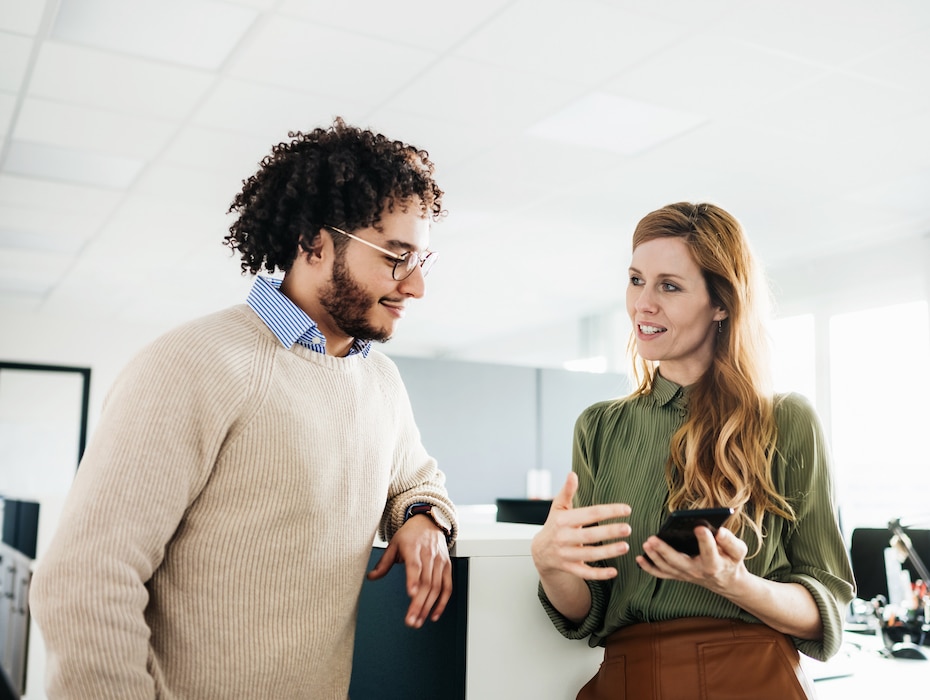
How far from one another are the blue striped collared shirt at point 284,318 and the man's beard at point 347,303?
0.04 m

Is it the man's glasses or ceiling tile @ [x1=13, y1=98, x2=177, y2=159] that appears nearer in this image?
the man's glasses

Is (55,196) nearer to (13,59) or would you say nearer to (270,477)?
(13,59)

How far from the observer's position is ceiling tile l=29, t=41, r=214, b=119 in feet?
10.4

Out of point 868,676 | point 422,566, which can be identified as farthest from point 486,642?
point 868,676

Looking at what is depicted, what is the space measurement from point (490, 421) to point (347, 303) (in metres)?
2.80

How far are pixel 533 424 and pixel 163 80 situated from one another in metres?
2.17

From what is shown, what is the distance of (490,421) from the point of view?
4.00 meters

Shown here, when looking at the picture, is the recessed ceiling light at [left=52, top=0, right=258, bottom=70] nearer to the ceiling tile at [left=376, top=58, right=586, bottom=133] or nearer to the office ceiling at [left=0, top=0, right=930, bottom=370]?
the office ceiling at [left=0, top=0, right=930, bottom=370]

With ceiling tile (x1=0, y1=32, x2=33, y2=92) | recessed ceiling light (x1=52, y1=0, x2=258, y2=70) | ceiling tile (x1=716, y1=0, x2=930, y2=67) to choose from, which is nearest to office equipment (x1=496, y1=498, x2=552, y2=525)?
ceiling tile (x1=716, y1=0, x2=930, y2=67)

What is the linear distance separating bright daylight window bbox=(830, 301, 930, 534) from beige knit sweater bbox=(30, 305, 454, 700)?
15.3 feet

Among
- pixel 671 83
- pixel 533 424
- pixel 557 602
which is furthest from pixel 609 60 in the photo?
pixel 557 602

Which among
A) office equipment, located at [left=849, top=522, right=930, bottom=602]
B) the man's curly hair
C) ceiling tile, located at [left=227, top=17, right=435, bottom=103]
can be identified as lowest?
office equipment, located at [left=849, top=522, right=930, bottom=602]

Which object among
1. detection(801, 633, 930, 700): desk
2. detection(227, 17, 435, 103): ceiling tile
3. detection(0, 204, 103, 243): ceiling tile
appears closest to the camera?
detection(801, 633, 930, 700): desk

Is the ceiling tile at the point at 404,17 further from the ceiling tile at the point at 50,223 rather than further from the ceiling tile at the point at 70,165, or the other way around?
the ceiling tile at the point at 50,223
